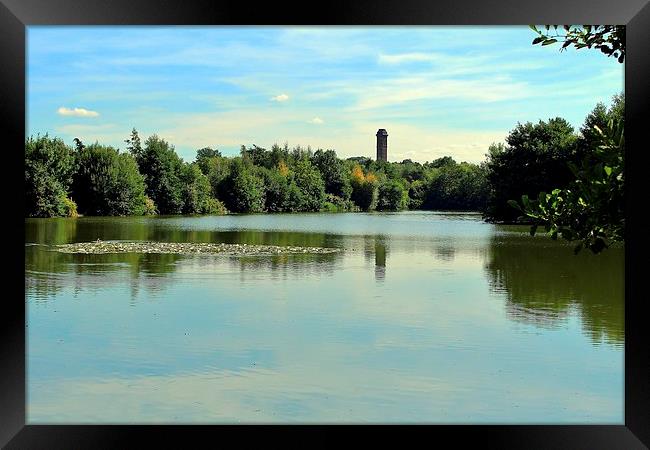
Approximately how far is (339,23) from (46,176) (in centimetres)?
2700

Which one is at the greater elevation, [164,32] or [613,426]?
[164,32]

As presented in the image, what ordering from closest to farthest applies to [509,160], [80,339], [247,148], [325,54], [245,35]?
[80,339] < [509,160] < [245,35] < [325,54] < [247,148]

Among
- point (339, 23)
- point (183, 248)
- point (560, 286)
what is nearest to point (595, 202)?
point (339, 23)

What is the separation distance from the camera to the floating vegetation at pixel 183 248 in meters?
15.6

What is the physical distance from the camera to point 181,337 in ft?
25.5

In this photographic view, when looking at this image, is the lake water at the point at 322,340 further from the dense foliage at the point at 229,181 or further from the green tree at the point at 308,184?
the green tree at the point at 308,184

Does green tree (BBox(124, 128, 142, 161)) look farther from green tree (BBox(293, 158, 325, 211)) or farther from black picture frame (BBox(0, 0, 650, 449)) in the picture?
black picture frame (BBox(0, 0, 650, 449))

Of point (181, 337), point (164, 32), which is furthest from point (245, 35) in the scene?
point (181, 337)

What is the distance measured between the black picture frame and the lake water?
2.14ft

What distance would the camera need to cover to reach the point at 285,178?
3931cm

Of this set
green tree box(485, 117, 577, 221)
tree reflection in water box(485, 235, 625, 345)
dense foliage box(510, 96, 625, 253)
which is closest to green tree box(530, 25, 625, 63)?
dense foliage box(510, 96, 625, 253)

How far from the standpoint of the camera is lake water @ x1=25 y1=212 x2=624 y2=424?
→ 541 centimetres
